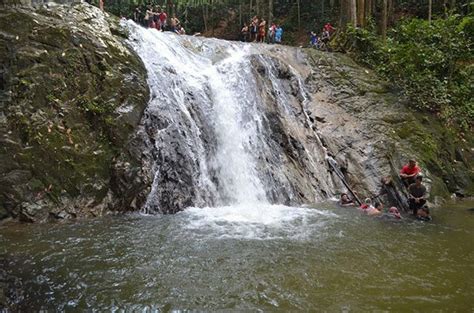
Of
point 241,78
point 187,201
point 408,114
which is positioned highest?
point 241,78

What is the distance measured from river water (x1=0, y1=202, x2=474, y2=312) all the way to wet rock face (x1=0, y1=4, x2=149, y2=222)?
A: 697 mm

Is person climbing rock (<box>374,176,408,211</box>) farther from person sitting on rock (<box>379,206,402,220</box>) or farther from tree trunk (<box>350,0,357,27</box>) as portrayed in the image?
tree trunk (<box>350,0,357,27</box>)

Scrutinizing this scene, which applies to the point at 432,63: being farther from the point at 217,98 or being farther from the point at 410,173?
the point at 217,98

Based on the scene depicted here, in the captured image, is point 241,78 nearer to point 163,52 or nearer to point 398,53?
point 163,52

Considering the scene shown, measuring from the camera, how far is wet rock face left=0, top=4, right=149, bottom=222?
24.4ft

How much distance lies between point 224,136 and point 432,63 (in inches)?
352

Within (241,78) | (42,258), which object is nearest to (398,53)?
(241,78)

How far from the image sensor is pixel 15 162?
7336mm

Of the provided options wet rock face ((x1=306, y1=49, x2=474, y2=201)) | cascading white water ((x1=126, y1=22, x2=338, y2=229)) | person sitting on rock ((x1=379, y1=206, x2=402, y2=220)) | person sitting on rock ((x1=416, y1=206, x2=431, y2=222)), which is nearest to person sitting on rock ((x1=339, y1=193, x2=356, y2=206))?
cascading white water ((x1=126, y1=22, x2=338, y2=229))

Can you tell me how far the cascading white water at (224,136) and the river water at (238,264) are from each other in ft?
2.83

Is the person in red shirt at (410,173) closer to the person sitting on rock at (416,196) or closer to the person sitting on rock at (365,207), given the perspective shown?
the person sitting on rock at (416,196)

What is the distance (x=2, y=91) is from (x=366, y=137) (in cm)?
934

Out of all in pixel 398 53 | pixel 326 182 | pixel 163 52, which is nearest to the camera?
pixel 326 182

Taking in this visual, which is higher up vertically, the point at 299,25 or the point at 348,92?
the point at 299,25
